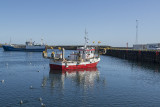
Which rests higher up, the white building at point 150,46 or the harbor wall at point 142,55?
the white building at point 150,46

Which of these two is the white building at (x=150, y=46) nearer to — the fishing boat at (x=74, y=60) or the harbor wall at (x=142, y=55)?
the harbor wall at (x=142, y=55)

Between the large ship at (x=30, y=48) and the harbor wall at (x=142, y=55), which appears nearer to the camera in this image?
the harbor wall at (x=142, y=55)

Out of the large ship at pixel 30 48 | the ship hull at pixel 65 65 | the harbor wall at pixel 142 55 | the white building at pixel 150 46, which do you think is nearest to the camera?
the ship hull at pixel 65 65

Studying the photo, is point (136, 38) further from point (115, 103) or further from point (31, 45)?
point (31, 45)

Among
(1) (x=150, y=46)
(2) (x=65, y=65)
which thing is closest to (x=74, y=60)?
(2) (x=65, y=65)

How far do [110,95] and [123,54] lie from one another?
70.9 m

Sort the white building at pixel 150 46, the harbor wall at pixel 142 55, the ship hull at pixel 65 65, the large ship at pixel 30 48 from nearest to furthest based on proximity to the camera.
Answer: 1. the ship hull at pixel 65 65
2. the harbor wall at pixel 142 55
3. the white building at pixel 150 46
4. the large ship at pixel 30 48

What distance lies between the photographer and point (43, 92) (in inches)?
Result: 967

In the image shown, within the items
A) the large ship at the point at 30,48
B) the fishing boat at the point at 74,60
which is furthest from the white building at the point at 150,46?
the large ship at the point at 30,48

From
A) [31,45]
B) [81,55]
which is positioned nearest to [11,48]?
[31,45]

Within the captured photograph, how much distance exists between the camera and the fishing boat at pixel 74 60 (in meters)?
41.7

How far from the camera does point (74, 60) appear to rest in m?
45.5

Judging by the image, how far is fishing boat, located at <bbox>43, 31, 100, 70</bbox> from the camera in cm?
4169

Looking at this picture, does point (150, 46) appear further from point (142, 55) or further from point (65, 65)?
point (65, 65)
